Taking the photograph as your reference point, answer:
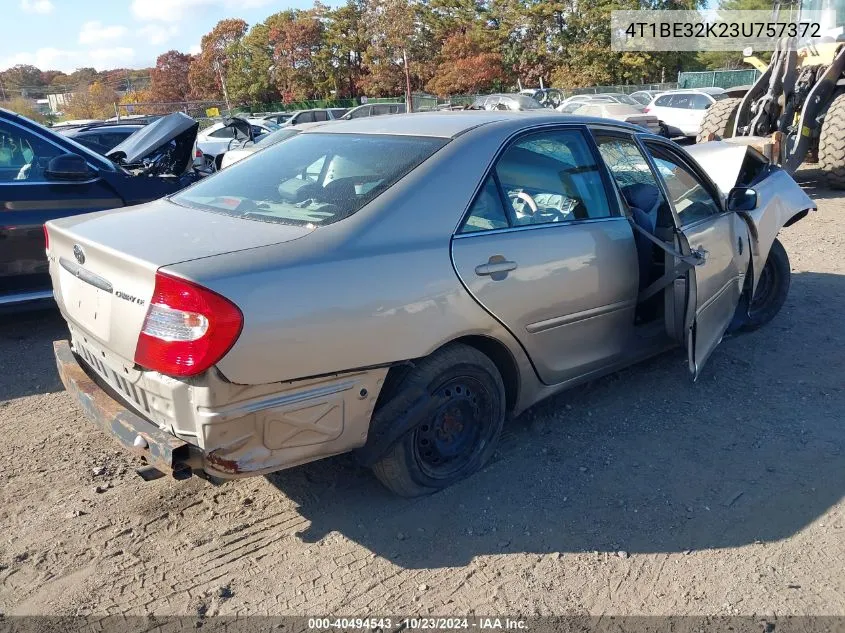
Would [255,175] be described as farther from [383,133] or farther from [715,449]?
[715,449]

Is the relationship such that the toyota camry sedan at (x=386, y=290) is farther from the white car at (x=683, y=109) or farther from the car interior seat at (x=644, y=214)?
the white car at (x=683, y=109)

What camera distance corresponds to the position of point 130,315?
8.41 ft

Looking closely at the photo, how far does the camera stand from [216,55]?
62062mm

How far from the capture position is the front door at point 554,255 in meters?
3.11

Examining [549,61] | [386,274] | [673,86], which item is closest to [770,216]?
[386,274]

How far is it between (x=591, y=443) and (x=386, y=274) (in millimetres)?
1613

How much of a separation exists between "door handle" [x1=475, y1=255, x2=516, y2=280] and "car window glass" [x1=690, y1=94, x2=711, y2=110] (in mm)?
17605

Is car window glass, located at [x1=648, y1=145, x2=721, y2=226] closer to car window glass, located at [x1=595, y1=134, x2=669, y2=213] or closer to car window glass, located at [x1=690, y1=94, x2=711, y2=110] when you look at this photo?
car window glass, located at [x1=595, y1=134, x2=669, y2=213]

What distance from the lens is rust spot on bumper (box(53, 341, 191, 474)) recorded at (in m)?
2.46

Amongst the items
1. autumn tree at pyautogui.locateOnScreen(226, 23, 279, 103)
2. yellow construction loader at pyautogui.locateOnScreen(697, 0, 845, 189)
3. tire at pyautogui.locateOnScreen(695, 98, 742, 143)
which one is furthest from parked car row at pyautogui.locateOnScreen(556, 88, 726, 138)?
autumn tree at pyautogui.locateOnScreen(226, 23, 279, 103)

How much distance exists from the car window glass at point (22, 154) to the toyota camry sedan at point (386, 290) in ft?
7.75

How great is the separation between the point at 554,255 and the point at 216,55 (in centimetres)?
6570

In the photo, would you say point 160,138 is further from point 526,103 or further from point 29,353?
point 526,103

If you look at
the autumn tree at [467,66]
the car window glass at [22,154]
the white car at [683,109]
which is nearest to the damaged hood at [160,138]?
the car window glass at [22,154]
